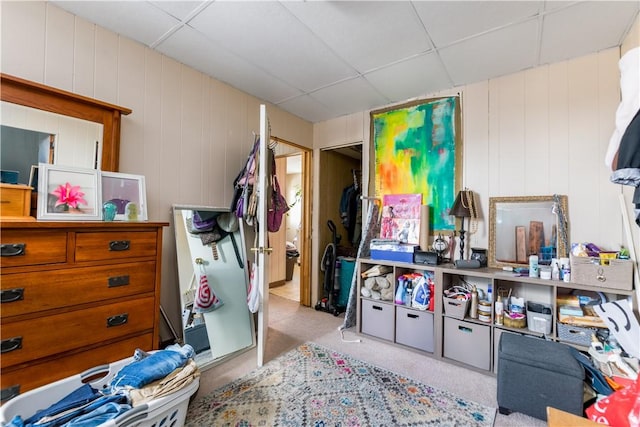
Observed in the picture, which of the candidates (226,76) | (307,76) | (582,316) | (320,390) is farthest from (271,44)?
Result: (582,316)

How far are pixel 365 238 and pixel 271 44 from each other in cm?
201

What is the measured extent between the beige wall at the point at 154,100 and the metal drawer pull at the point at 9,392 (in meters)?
1.02

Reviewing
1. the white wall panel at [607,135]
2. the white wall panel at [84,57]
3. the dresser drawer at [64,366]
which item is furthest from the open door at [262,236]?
the white wall panel at [607,135]

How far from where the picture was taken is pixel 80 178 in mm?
1672

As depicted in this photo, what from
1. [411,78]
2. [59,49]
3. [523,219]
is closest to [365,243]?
[523,219]

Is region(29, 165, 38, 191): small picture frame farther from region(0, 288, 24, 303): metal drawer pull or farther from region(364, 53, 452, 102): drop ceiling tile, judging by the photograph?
region(364, 53, 452, 102): drop ceiling tile

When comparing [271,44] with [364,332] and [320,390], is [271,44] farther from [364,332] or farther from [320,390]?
[364,332]

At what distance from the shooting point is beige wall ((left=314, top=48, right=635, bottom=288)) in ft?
6.81

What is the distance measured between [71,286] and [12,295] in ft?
0.68

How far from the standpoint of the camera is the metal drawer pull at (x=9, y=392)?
1.23m

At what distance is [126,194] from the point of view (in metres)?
1.93

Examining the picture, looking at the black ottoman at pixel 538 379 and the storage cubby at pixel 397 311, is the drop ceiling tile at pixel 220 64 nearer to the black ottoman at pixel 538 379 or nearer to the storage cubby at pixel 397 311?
the storage cubby at pixel 397 311

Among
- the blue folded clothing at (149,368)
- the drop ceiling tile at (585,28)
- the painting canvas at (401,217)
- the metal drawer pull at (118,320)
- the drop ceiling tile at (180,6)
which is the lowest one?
the blue folded clothing at (149,368)

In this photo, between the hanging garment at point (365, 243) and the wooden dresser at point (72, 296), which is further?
the hanging garment at point (365, 243)
